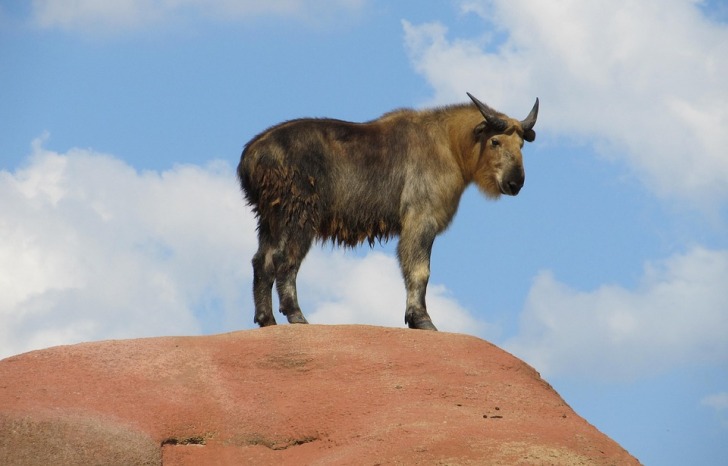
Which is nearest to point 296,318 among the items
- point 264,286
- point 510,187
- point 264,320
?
point 264,320

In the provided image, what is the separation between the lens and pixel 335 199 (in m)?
15.7

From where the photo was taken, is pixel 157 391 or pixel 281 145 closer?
pixel 157 391

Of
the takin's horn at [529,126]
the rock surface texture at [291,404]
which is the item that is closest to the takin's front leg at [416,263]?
the rock surface texture at [291,404]

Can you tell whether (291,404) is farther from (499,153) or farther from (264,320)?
(499,153)

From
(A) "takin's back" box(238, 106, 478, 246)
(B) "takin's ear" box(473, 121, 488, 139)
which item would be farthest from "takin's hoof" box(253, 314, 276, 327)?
(B) "takin's ear" box(473, 121, 488, 139)

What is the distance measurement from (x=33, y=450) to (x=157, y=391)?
5.33 feet

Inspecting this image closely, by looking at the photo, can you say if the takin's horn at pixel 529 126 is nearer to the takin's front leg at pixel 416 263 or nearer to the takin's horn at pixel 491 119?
the takin's horn at pixel 491 119

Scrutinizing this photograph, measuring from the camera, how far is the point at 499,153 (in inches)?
638

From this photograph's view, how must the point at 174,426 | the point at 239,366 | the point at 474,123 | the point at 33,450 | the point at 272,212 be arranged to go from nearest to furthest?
1. the point at 33,450
2. the point at 174,426
3. the point at 239,366
4. the point at 272,212
5. the point at 474,123

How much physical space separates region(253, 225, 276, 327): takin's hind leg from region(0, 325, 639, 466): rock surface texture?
151 centimetres

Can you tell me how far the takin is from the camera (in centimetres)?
1532

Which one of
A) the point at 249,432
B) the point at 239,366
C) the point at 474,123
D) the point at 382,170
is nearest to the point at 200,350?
the point at 239,366

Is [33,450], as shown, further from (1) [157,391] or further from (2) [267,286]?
(2) [267,286]

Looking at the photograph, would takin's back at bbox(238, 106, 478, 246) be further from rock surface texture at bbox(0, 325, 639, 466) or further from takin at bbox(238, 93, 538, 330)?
rock surface texture at bbox(0, 325, 639, 466)
